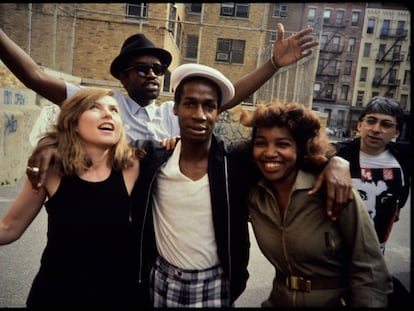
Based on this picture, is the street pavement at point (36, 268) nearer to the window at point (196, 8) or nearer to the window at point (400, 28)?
the window at point (196, 8)

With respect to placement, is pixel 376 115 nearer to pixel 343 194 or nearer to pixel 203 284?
pixel 343 194

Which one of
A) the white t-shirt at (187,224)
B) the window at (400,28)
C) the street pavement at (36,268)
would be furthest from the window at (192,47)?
the window at (400,28)

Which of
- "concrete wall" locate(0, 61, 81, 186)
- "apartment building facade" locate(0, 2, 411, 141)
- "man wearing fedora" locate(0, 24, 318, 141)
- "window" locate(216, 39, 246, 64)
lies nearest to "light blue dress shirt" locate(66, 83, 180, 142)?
"man wearing fedora" locate(0, 24, 318, 141)

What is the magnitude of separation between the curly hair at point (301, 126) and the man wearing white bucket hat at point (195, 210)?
28 cm

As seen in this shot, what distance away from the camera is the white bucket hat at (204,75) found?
1.87m

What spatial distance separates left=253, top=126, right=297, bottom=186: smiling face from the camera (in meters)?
1.72

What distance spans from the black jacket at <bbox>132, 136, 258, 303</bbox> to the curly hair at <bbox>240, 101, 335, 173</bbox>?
28cm

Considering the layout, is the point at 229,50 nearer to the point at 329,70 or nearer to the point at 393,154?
the point at 393,154

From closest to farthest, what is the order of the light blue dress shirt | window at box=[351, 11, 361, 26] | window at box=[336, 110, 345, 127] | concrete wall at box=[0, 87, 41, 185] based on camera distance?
1. the light blue dress shirt
2. concrete wall at box=[0, 87, 41, 185]
3. window at box=[351, 11, 361, 26]
4. window at box=[336, 110, 345, 127]

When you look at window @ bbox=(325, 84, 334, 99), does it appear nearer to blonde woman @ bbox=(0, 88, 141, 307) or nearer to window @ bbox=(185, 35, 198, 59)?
window @ bbox=(185, 35, 198, 59)

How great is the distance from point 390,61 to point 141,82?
4854 centimetres

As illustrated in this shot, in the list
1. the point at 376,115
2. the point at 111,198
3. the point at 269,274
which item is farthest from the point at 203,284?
the point at 269,274

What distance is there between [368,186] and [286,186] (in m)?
1.35

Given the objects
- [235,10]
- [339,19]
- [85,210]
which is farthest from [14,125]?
[339,19]
